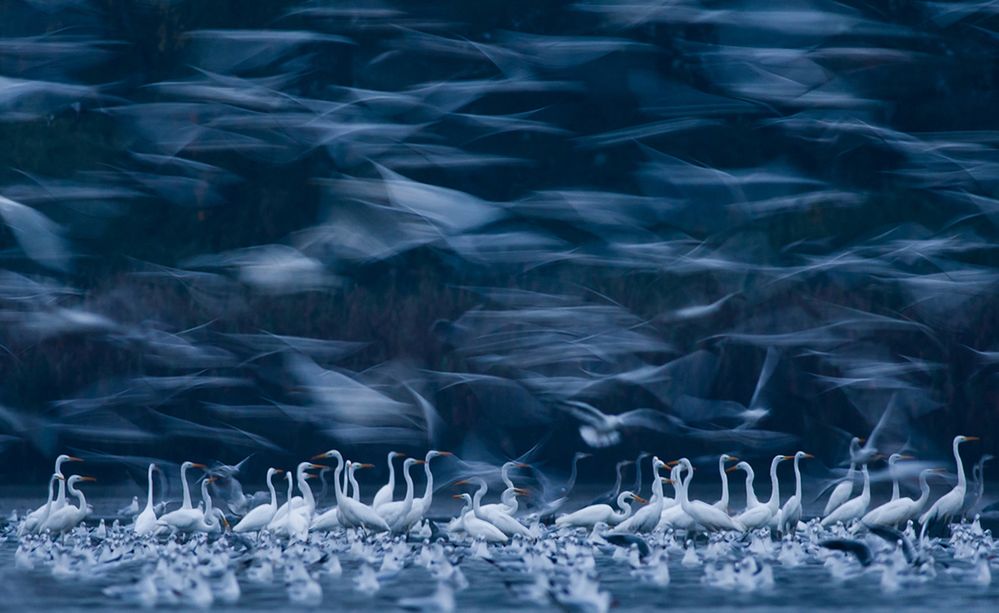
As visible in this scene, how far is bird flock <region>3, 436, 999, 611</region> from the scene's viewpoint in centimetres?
1531

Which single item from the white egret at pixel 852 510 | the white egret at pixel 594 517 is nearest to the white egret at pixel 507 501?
the white egret at pixel 594 517

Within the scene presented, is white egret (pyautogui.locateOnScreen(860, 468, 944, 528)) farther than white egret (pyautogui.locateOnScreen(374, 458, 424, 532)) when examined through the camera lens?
Yes

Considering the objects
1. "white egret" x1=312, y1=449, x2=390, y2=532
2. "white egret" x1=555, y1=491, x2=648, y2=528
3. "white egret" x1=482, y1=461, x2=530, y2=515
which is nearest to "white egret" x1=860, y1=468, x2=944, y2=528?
"white egret" x1=555, y1=491, x2=648, y2=528

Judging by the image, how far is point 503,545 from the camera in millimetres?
18500

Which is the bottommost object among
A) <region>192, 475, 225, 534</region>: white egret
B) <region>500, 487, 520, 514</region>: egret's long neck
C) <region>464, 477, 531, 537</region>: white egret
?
<region>192, 475, 225, 534</region>: white egret

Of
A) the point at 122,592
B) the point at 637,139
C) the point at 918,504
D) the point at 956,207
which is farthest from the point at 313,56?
the point at 122,592

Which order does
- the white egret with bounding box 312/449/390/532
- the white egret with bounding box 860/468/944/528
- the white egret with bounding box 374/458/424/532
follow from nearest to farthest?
the white egret with bounding box 312/449/390/532 → the white egret with bounding box 374/458/424/532 → the white egret with bounding box 860/468/944/528

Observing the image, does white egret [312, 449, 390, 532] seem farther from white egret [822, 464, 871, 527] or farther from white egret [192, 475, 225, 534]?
white egret [822, 464, 871, 527]

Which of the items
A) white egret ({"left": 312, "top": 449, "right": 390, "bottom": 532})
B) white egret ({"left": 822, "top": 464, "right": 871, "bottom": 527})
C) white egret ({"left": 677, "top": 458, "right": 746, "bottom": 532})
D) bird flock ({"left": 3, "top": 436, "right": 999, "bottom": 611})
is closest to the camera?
bird flock ({"left": 3, "top": 436, "right": 999, "bottom": 611})

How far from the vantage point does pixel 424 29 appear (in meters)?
35.5

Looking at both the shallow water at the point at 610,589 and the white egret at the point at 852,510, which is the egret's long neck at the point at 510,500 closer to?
the shallow water at the point at 610,589

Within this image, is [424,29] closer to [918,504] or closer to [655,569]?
[918,504]

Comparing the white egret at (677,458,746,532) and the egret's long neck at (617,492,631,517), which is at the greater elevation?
the white egret at (677,458,746,532)

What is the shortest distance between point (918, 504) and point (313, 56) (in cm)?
1855
